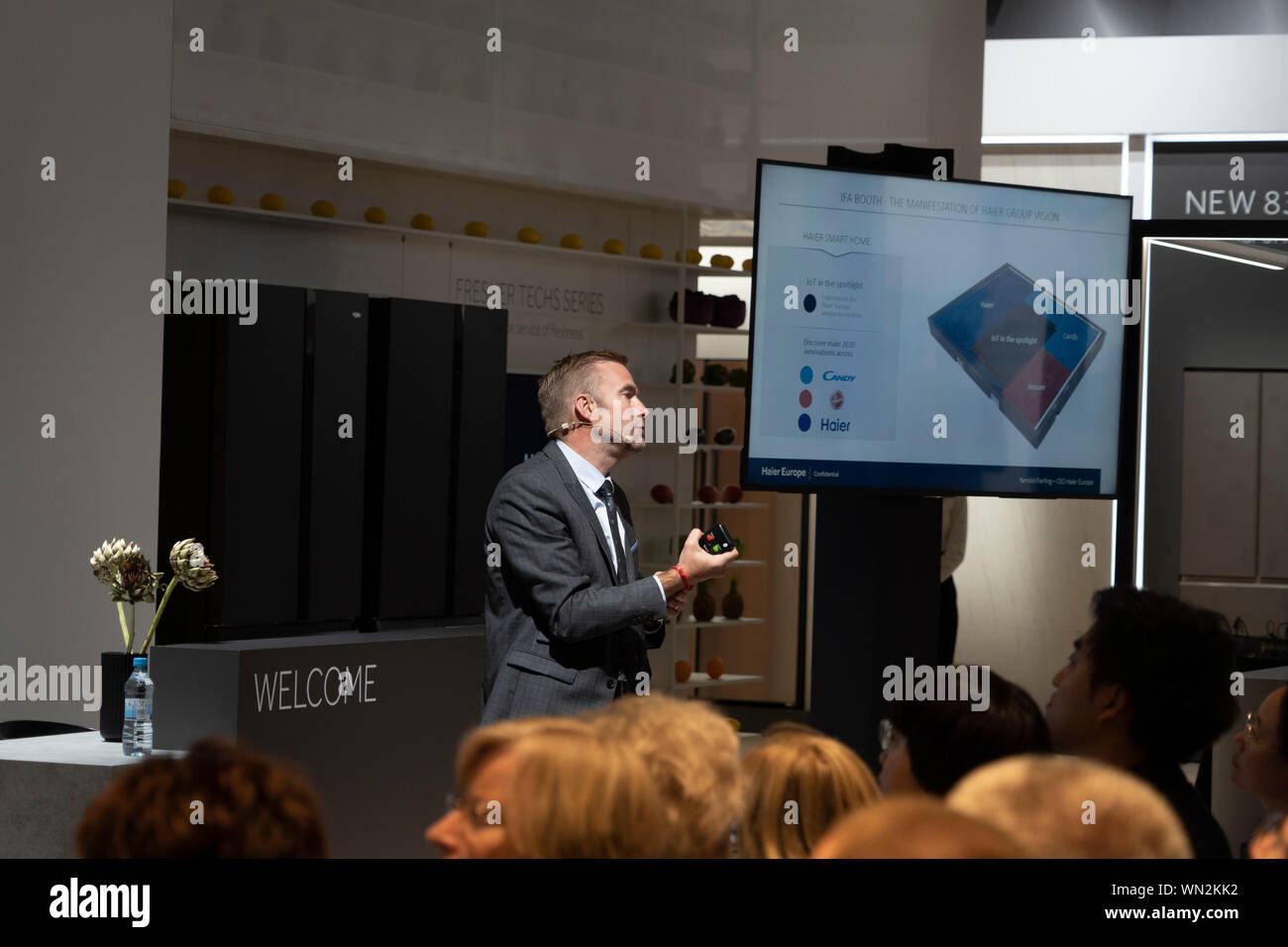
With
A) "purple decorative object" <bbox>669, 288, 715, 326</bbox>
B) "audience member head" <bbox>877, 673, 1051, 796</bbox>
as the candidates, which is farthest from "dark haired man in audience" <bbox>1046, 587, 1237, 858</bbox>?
"purple decorative object" <bbox>669, 288, 715, 326</bbox>

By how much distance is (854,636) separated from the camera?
329 centimetres

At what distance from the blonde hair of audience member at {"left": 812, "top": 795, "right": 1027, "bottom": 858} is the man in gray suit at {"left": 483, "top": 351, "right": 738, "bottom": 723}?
6.22 feet

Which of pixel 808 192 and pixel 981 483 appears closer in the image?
pixel 808 192

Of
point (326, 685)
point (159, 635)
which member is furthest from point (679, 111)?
point (326, 685)

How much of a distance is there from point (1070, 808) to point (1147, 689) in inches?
54.5

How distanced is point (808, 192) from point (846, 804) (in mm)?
1933

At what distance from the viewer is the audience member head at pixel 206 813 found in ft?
3.79

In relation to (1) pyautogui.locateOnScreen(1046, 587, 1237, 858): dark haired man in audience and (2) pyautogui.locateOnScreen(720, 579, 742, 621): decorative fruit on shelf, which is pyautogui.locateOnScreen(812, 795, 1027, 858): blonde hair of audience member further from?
(2) pyautogui.locateOnScreen(720, 579, 742, 621): decorative fruit on shelf

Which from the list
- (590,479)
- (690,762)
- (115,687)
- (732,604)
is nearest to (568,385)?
(590,479)

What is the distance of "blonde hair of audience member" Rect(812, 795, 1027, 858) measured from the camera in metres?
0.85

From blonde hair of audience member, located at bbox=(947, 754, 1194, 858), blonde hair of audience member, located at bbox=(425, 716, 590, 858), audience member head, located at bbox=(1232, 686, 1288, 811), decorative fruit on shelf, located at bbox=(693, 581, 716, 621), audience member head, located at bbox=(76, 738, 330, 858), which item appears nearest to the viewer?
blonde hair of audience member, located at bbox=(947, 754, 1194, 858)

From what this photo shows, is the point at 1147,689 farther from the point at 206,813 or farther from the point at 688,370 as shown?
the point at 688,370

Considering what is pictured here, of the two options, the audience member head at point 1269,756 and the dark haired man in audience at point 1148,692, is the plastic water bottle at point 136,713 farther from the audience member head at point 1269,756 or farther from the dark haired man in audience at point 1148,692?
the audience member head at point 1269,756

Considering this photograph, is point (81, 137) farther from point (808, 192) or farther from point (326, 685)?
point (808, 192)
